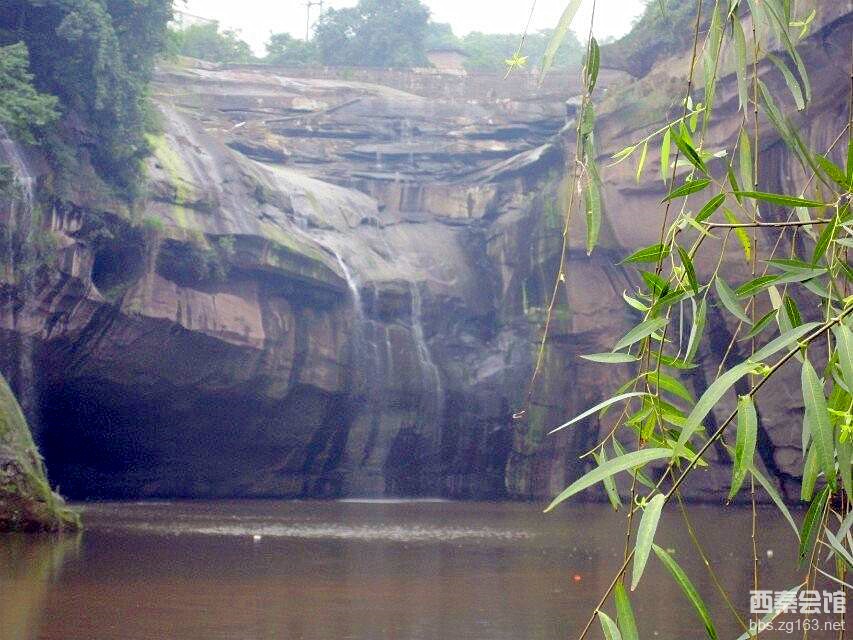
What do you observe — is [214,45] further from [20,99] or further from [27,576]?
[27,576]

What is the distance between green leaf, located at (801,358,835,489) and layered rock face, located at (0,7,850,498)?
17.3 m

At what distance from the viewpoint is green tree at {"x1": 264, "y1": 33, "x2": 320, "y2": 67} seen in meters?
39.9

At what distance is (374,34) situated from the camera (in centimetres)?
3972

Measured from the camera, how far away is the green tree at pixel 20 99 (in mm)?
16500

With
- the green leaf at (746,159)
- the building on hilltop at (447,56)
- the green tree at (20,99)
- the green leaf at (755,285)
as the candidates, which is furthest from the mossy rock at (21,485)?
the building on hilltop at (447,56)

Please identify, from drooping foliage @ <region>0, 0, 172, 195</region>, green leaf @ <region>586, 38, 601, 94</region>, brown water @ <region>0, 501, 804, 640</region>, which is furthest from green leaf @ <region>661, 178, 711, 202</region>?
drooping foliage @ <region>0, 0, 172, 195</region>

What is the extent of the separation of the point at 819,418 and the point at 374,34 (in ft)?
130

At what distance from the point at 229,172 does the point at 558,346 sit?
28.6 ft

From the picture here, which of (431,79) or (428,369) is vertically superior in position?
(431,79)

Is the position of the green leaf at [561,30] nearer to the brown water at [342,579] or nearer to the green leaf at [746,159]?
the green leaf at [746,159]

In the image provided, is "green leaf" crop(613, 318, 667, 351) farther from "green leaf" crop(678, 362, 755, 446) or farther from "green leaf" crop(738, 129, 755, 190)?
"green leaf" crop(738, 129, 755, 190)

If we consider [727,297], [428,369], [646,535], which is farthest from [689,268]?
[428,369]

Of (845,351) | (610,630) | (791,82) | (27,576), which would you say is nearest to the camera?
(845,351)

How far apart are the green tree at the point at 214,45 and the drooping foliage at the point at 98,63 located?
59.2 feet
